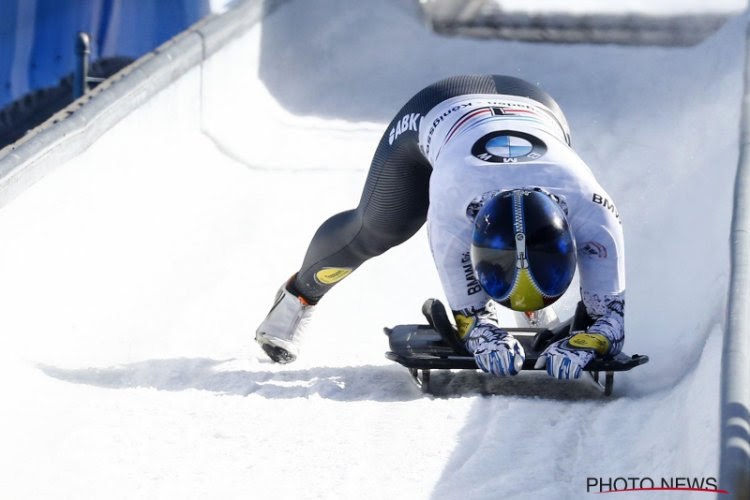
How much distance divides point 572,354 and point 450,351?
17.2 inches

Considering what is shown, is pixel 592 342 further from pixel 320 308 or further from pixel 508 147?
pixel 320 308

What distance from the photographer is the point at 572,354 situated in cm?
332

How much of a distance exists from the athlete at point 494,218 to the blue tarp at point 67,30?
4.43m

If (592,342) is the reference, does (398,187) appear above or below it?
above

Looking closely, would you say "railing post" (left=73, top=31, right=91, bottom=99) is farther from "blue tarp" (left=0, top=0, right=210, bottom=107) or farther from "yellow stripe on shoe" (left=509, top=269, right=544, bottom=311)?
"yellow stripe on shoe" (left=509, top=269, right=544, bottom=311)

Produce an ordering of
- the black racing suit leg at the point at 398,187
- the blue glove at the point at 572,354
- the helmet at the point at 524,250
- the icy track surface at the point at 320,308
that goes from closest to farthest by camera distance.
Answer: the icy track surface at the point at 320,308
the helmet at the point at 524,250
the blue glove at the point at 572,354
the black racing suit leg at the point at 398,187

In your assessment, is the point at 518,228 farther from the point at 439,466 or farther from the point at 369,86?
the point at 369,86

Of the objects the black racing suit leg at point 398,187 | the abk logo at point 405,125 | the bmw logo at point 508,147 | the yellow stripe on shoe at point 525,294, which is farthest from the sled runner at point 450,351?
the abk logo at point 405,125

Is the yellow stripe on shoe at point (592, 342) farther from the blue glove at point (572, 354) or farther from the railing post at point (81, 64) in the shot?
the railing post at point (81, 64)

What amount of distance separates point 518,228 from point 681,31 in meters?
5.61

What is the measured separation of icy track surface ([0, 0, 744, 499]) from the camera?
2800 millimetres

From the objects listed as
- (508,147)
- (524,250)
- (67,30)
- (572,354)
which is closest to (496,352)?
(572,354)

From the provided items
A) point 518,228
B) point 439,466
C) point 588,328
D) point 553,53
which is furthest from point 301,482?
point 553,53

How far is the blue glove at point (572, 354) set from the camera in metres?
3.28
